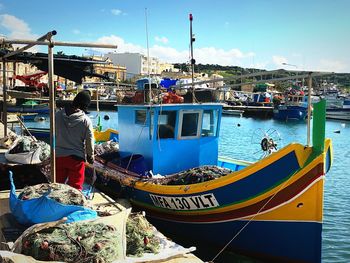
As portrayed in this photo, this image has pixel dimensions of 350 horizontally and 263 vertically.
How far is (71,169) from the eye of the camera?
261 inches

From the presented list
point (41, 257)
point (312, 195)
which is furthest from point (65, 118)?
point (312, 195)

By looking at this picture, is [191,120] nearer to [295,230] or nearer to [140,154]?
[140,154]

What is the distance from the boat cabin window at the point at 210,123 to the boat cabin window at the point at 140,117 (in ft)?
4.61

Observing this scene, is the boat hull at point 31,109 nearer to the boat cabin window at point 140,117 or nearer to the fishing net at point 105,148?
the fishing net at point 105,148

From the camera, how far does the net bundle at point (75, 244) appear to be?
415cm

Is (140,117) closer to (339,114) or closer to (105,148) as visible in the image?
(105,148)

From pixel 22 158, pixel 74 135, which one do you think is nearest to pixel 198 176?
pixel 74 135

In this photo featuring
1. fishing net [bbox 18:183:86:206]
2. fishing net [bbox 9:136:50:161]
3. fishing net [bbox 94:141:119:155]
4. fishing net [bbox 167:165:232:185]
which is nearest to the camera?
fishing net [bbox 18:183:86:206]

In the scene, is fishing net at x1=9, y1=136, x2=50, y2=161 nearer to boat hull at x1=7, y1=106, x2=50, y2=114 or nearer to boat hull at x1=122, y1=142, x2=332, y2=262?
boat hull at x1=122, y1=142, x2=332, y2=262

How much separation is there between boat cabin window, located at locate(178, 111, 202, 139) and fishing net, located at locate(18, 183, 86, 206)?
414cm

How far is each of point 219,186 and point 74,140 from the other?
8.59 feet

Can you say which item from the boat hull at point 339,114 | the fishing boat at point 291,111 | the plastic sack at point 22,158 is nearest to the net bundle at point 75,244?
the plastic sack at point 22,158

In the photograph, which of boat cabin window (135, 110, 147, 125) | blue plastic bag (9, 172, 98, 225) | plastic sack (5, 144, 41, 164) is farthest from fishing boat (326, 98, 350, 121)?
blue plastic bag (9, 172, 98, 225)

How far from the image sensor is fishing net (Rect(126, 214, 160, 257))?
490 cm
